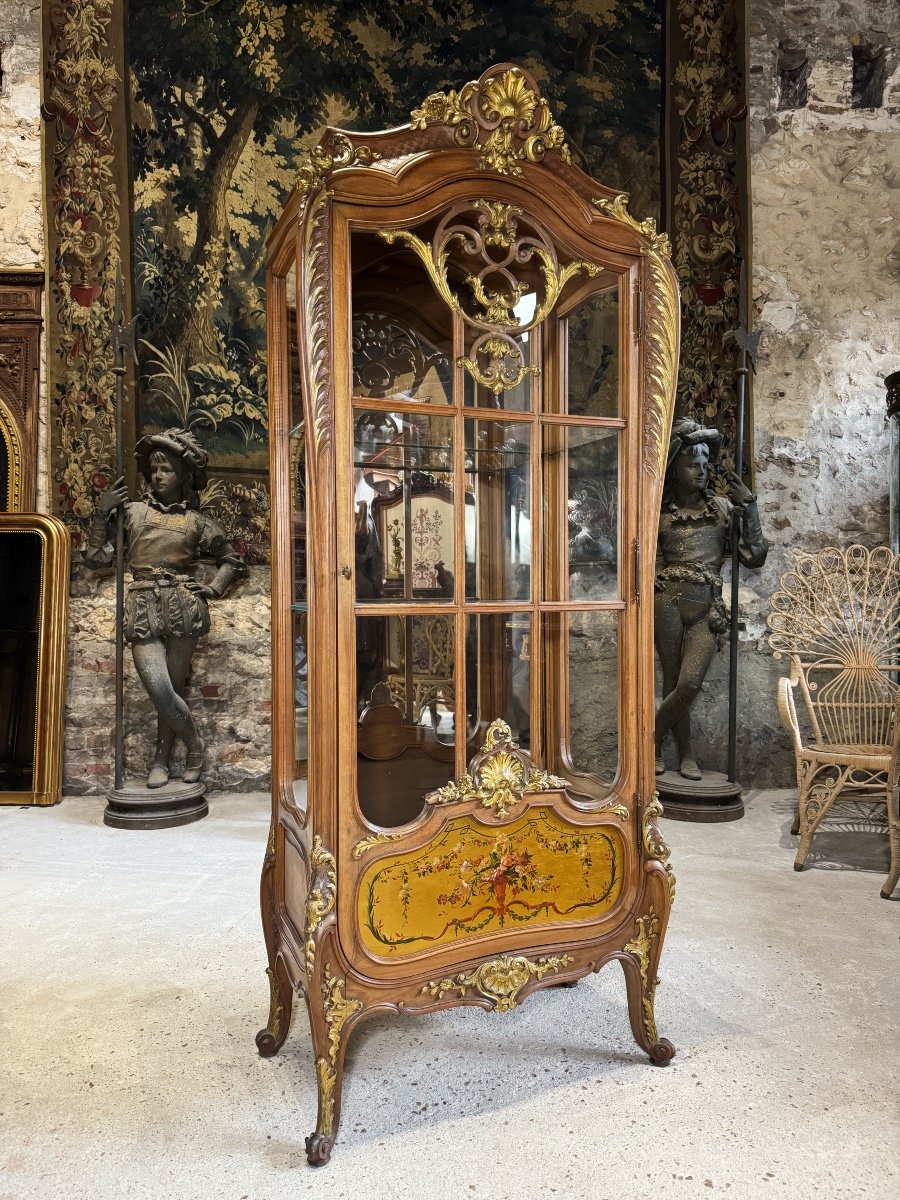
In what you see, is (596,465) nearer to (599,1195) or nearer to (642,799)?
(642,799)

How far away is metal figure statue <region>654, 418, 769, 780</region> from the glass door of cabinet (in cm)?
248

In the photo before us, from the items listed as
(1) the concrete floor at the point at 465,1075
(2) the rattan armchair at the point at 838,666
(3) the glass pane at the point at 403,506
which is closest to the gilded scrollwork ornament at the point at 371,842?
(3) the glass pane at the point at 403,506

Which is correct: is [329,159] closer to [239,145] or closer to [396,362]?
[396,362]

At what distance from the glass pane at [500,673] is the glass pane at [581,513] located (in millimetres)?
125

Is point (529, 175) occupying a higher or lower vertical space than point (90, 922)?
higher

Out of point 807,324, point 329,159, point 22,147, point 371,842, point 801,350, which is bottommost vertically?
point 371,842

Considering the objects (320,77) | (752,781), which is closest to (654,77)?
(320,77)

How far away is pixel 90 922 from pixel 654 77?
201 inches

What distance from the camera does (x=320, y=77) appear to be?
464 cm

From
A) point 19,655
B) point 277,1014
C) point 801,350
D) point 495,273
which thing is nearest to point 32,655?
point 19,655

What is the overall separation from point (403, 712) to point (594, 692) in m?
0.46

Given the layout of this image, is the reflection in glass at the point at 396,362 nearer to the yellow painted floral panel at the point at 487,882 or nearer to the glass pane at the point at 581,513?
the glass pane at the point at 581,513

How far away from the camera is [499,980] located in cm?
181

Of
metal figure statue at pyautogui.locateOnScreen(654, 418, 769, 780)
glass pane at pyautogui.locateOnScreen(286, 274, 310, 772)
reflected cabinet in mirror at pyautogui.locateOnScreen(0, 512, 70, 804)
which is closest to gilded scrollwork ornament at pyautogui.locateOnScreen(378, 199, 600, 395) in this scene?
glass pane at pyautogui.locateOnScreen(286, 274, 310, 772)
